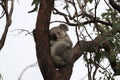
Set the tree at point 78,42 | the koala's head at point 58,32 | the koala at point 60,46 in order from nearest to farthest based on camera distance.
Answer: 1. the tree at point 78,42
2. the koala at point 60,46
3. the koala's head at point 58,32

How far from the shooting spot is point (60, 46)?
4012 millimetres

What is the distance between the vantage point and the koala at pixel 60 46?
12.5 ft

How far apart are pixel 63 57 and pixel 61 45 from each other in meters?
0.14

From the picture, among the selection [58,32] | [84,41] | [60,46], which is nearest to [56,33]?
[58,32]

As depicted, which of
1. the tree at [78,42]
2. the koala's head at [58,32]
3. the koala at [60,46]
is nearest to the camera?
the tree at [78,42]

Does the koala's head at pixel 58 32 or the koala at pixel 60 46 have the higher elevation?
the koala's head at pixel 58 32

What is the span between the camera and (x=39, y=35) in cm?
271

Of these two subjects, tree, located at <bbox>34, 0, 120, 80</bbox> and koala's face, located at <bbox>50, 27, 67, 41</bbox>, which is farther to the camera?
koala's face, located at <bbox>50, 27, 67, 41</bbox>

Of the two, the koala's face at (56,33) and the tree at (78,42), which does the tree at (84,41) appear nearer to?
the tree at (78,42)

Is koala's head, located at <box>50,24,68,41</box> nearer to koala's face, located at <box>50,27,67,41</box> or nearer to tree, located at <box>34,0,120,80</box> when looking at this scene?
koala's face, located at <box>50,27,67,41</box>

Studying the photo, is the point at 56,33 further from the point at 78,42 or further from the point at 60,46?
the point at 78,42

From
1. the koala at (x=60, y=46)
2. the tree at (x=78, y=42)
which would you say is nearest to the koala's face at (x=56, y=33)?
the koala at (x=60, y=46)

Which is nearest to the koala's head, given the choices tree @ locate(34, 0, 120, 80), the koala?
the koala

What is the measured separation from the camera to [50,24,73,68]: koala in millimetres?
3802
